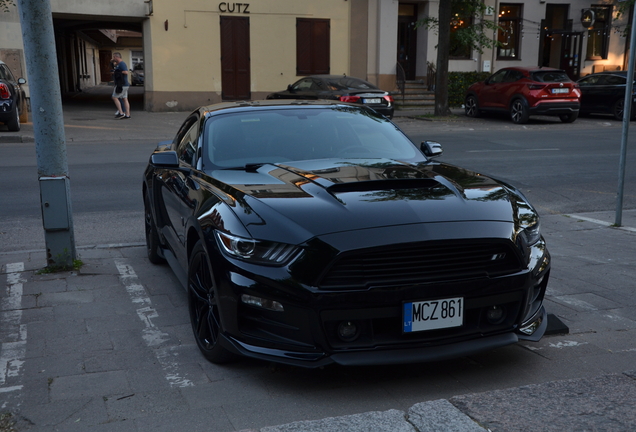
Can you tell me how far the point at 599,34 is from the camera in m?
32.3

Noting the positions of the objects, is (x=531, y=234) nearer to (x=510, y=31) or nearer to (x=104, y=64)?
(x=510, y=31)

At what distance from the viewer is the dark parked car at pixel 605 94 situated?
22.7 metres

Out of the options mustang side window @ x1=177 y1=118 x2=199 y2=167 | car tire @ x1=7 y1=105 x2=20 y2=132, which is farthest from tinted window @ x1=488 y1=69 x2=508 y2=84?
mustang side window @ x1=177 y1=118 x2=199 y2=167

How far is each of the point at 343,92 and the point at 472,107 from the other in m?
6.63

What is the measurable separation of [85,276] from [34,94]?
5.32 feet

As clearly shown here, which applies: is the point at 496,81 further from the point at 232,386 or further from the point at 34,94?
the point at 232,386

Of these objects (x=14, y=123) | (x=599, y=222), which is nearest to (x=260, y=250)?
(x=599, y=222)

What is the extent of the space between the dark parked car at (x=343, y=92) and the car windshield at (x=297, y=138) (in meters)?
13.5

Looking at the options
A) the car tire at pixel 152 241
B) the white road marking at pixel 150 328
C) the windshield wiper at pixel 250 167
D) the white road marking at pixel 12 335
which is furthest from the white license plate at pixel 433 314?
the car tire at pixel 152 241

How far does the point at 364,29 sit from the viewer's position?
90.4ft

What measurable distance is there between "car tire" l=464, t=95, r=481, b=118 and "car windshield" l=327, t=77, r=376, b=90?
498 centimetres

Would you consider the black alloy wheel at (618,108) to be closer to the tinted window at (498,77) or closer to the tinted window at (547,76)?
the tinted window at (547,76)

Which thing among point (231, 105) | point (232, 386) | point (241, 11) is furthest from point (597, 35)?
point (232, 386)

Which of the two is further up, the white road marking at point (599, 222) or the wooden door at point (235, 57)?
the wooden door at point (235, 57)
